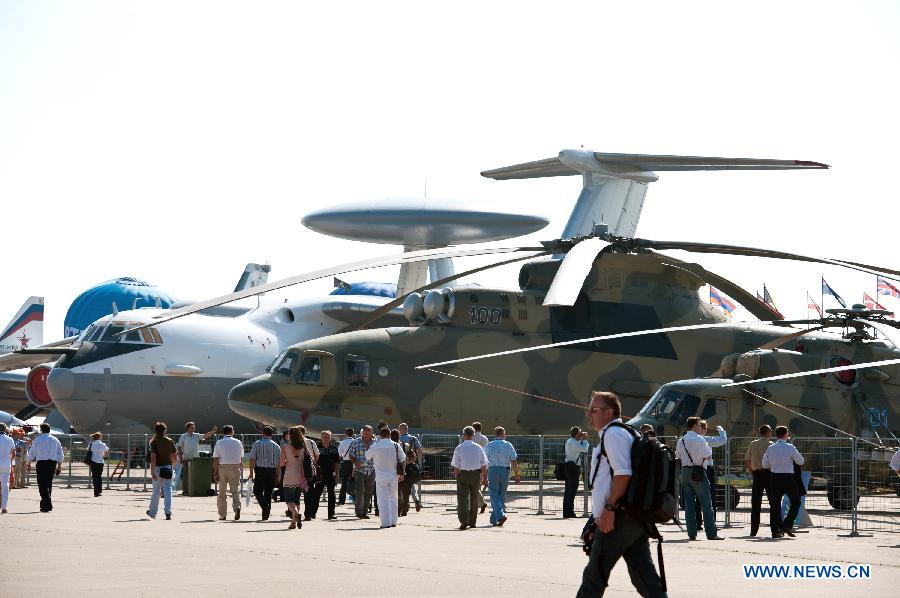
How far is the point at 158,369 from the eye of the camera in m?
38.2

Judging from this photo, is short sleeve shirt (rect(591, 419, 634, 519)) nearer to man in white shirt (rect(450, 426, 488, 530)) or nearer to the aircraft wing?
man in white shirt (rect(450, 426, 488, 530))

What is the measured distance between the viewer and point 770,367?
2373 cm

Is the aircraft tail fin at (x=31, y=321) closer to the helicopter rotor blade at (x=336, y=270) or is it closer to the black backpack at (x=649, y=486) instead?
the helicopter rotor blade at (x=336, y=270)

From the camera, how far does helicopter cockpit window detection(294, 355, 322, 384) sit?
91.7 ft

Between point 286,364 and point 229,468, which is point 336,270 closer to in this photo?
point 229,468

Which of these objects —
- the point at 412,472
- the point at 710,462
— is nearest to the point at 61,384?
the point at 412,472

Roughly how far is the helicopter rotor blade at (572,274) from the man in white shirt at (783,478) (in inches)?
159

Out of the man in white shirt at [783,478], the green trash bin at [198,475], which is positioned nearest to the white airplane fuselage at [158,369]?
the green trash bin at [198,475]

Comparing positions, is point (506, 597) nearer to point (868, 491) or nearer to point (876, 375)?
point (868, 491)

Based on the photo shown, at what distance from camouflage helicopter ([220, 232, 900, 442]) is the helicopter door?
4.61 meters

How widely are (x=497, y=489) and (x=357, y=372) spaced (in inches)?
341

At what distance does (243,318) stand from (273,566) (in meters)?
30.5

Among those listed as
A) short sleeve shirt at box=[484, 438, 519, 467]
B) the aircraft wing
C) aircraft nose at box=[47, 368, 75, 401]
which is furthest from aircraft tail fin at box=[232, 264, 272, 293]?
short sleeve shirt at box=[484, 438, 519, 467]

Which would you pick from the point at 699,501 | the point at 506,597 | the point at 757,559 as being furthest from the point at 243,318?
the point at 506,597
